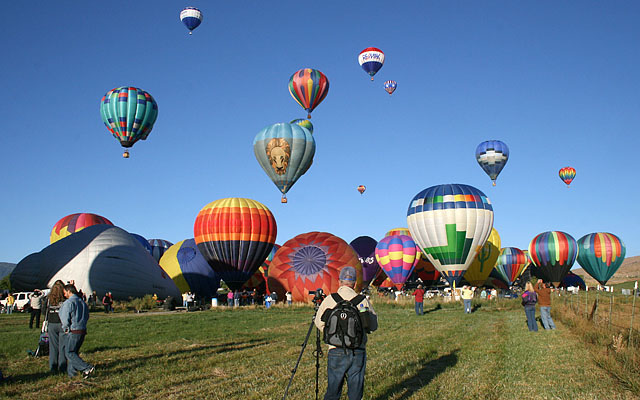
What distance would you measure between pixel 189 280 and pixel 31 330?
86.5 feet

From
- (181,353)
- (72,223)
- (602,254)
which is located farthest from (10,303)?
(602,254)

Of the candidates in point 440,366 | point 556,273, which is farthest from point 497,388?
point 556,273

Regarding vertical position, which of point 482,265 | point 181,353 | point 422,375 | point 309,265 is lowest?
point 422,375

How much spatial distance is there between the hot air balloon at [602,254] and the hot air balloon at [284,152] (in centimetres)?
3615

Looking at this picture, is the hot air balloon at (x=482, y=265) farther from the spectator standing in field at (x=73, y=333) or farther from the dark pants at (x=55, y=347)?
the spectator standing in field at (x=73, y=333)

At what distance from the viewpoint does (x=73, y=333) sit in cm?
902

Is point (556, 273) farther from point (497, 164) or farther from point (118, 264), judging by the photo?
point (118, 264)

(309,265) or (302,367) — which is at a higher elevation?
(309,265)

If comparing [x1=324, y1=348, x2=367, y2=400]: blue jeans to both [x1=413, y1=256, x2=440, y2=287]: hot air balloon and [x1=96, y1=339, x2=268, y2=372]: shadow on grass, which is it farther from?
[x1=413, y1=256, x2=440, y2=287]: hot air balloon

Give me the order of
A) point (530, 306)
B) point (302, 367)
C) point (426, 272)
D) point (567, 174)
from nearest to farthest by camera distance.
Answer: point (302, 367) → point (530, 306) → point (426, 272) → point (567, 174)

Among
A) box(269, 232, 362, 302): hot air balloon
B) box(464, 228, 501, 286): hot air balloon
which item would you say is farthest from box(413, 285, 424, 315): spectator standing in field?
box(464, 228, 501, 286): hot air balloon

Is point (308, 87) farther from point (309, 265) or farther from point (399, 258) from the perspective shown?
point (309, 265)

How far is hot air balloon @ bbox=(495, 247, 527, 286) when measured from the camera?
61188 mm

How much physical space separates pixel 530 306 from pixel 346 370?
36.7ft
